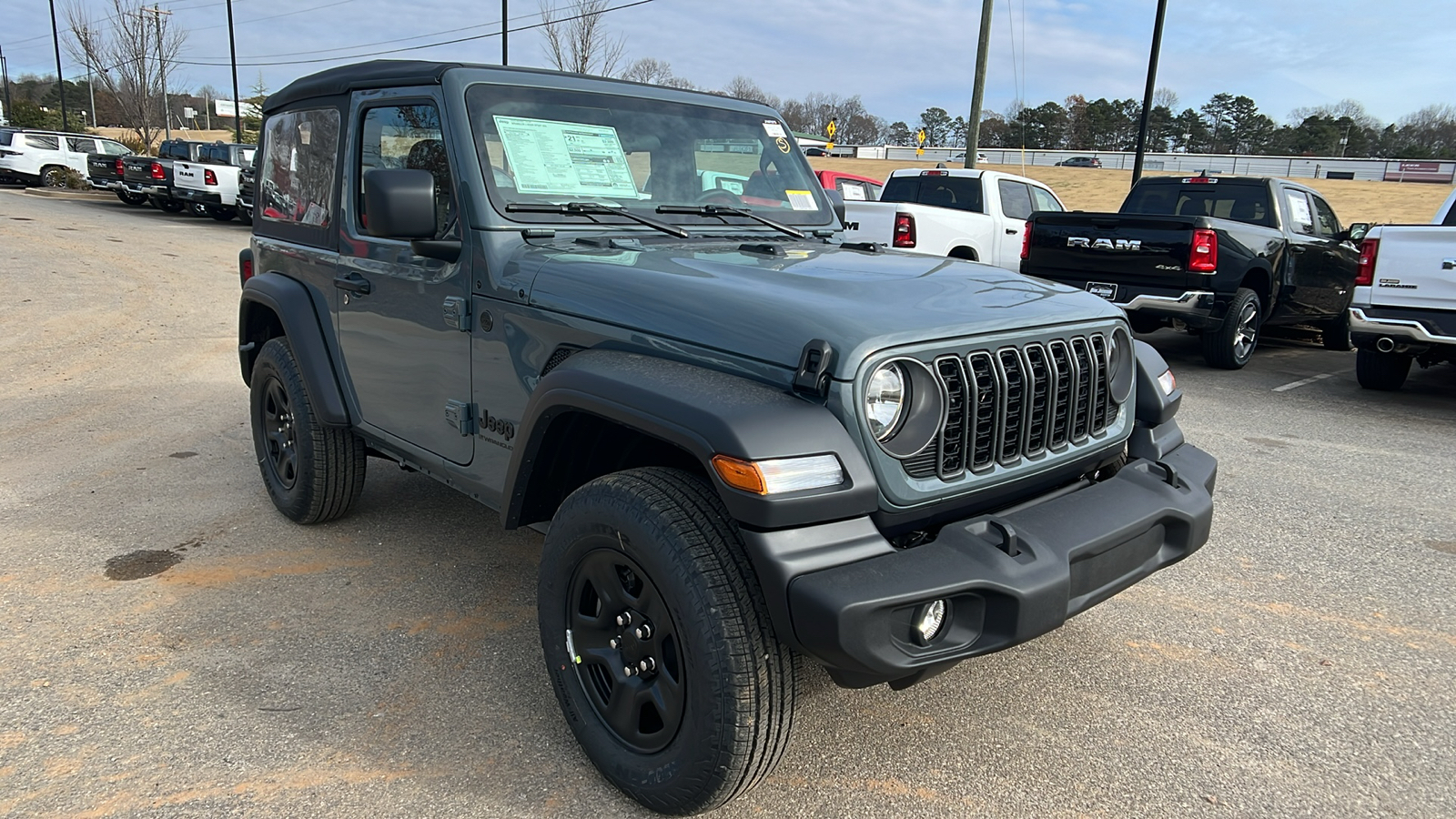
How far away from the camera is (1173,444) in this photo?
121 inches

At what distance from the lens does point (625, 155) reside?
3410mm

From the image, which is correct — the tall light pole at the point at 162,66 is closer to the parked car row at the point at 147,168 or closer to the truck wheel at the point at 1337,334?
the parked car row at the point at 147,168

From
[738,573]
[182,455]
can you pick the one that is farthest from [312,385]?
[738,573]

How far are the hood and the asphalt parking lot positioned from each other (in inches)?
48.2

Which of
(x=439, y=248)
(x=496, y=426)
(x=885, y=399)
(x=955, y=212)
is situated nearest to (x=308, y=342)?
(x=439, y=248)

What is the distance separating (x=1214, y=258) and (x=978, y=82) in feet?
34.0

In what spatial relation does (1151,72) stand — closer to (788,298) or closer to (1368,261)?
(1368,261)

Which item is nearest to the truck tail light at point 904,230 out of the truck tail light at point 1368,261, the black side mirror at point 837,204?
the truck tail light at point 1368,261

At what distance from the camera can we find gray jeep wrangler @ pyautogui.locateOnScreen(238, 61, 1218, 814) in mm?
2125

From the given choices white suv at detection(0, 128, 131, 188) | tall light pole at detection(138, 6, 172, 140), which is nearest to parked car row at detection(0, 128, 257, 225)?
white suv at detection(0, 128, 131, 188)

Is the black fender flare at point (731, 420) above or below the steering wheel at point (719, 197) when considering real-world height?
below

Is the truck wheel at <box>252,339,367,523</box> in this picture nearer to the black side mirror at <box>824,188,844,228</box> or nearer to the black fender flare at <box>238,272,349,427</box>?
the black fender flare at <box>238,272,349,427</box>

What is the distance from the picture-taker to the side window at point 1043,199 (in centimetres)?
1238

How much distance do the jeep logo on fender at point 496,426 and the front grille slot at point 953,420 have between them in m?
1.33
